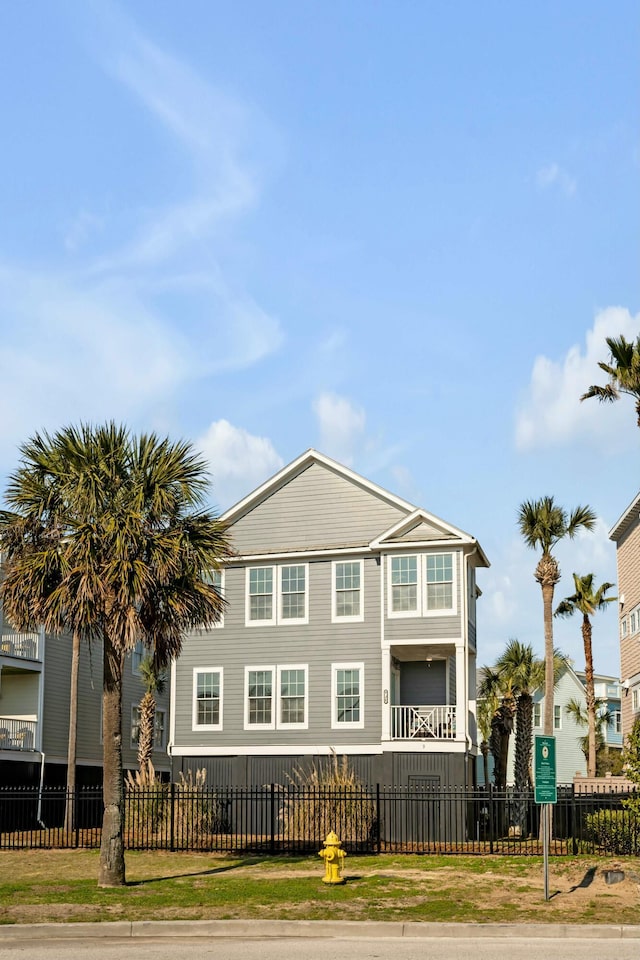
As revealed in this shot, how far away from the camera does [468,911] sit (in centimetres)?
1659

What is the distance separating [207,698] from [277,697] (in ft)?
7.83

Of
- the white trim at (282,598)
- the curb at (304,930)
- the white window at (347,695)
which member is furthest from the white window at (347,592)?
the curb at (304,930)

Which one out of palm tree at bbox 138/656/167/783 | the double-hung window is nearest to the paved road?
the double-hung window


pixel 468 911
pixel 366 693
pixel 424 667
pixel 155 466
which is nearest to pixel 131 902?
pixel 468 911

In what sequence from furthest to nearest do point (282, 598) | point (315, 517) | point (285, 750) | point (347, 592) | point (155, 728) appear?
1. point (155, 728)
2. point (315, 517)
3. point (282, 598)
4. point (347, 592)
5. point (285, 750)

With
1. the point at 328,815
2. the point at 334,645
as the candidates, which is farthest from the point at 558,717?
the point at 328,815

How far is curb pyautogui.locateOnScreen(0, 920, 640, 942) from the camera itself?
15.2 metres

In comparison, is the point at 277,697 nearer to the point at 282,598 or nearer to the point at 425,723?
the point at 282,598

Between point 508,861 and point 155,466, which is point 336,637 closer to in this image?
point 508,861

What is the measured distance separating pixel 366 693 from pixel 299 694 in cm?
216

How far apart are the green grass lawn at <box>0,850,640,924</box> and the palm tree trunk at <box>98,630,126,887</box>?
1.51 ft

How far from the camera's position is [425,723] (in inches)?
1275

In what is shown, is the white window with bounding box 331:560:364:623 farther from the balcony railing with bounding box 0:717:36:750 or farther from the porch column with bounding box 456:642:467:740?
the balcony railing with bounding box 0:717:36:750

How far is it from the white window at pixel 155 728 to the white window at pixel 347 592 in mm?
16174
